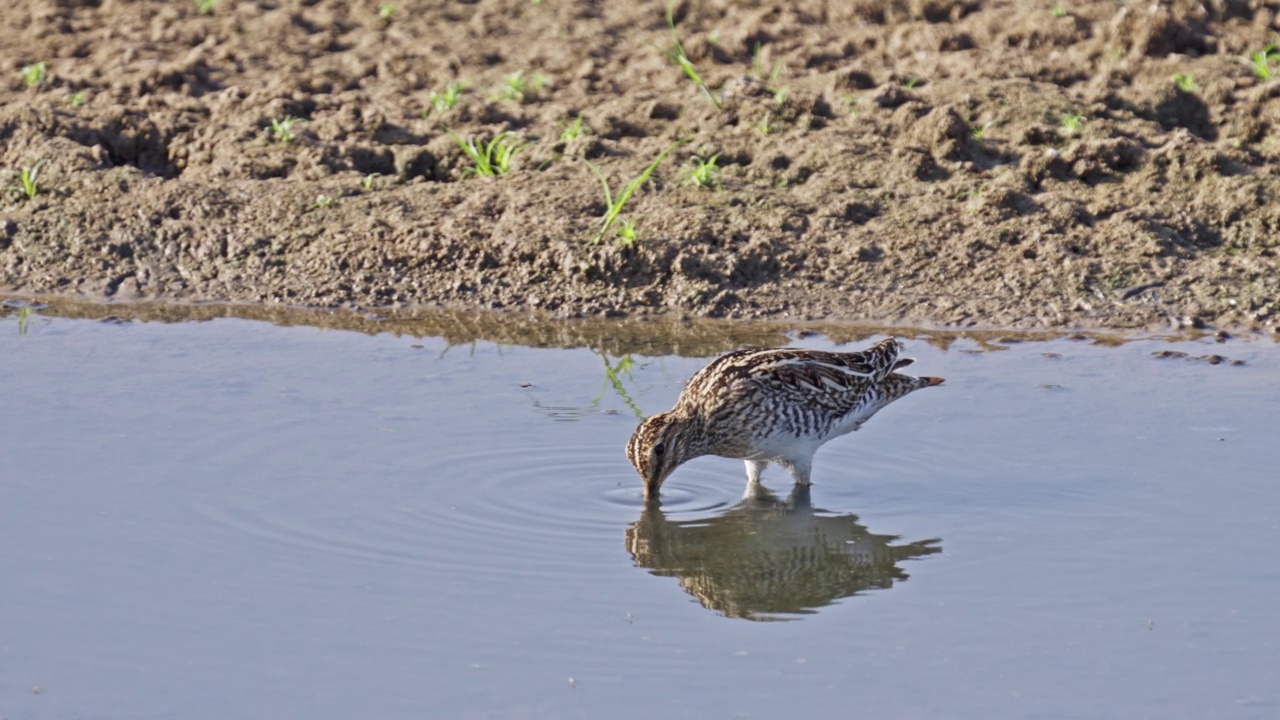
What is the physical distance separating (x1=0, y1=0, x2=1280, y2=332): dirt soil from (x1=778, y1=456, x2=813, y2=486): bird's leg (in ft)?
8.21

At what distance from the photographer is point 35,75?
41.9ft

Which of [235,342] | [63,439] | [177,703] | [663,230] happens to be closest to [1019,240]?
[663,230]

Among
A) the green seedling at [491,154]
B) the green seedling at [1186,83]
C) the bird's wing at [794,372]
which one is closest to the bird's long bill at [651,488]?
the bird's wing at [794,372]

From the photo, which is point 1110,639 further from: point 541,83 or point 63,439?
point 541,83

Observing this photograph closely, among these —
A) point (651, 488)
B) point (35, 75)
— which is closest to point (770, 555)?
point (651, 488)

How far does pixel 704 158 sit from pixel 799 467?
13.0ft

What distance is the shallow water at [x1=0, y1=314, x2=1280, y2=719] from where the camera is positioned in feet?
18.6

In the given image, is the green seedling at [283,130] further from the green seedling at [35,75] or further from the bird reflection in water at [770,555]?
the bird reflection in water at [770,555]

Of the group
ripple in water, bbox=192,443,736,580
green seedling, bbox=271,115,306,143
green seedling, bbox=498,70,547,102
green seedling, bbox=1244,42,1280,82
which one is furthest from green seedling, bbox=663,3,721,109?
ripple in water, bbox=192,443,736,580

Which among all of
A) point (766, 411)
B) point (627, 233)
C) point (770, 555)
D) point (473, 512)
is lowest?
point (770, 555)

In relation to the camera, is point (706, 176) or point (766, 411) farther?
point (706, 176)

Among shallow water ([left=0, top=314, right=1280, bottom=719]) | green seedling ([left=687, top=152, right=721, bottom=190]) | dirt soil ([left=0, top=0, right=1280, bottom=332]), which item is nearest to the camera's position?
shallow water ([left=0, top=314, right=1280, bottom=719])

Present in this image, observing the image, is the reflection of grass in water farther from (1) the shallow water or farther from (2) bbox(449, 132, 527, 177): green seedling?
(2) bbox(449, 132, 527, 177): green seedling

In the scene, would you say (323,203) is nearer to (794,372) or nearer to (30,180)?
(30,180)
